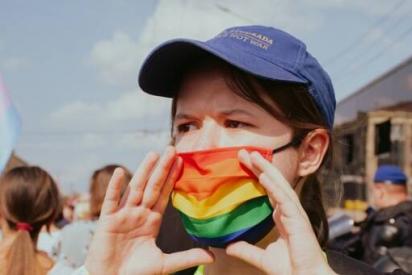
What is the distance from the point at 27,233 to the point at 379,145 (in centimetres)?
675

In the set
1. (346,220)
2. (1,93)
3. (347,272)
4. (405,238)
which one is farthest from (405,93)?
(347,272)

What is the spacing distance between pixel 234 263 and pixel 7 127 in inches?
79.4

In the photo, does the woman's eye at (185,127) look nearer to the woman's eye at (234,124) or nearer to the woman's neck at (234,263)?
the woman's eye at (234,124)

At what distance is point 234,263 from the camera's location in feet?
6.90

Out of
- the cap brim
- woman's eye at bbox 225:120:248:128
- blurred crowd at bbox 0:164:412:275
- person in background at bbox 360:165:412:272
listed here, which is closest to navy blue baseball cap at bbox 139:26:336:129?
the cap brim

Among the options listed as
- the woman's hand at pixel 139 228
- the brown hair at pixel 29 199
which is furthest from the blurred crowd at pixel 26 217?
the woman's hand at pixel 139 228

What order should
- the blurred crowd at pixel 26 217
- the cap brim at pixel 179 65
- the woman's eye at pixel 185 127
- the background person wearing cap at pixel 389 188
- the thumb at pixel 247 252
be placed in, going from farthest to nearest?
1. the background person wearing cap at pixel 389 188
2. the blurred crowd at pixel 26 217
3. the woman's eye at pixel 185 127
4. the cap brim at pixel 179 65
5. the thumb at pixel 247 252

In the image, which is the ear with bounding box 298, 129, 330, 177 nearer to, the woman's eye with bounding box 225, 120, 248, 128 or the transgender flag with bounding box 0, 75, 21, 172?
the woman's eye with bounding box 225, 120, 248, 128

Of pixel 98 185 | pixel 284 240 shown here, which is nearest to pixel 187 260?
pixel 284 240

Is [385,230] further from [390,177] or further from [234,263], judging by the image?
[234,263]

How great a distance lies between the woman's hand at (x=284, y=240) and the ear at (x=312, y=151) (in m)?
0.27

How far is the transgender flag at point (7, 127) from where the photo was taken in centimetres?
364

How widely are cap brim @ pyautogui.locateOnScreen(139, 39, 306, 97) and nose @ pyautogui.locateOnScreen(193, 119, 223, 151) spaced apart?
0.19 meters

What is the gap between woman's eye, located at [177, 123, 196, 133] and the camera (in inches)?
83.9
